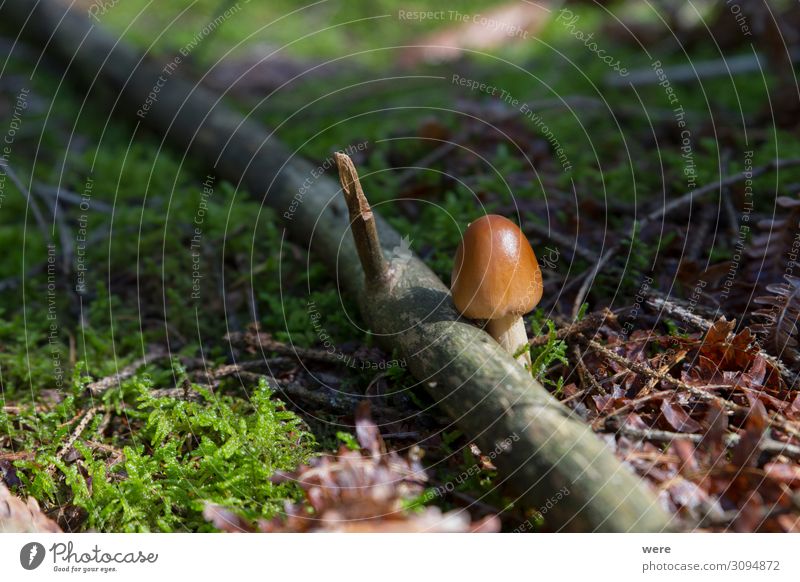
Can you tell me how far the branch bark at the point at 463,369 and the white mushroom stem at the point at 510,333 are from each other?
0.32 feet

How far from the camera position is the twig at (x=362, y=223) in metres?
2.63

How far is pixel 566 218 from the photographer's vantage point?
13.0ft

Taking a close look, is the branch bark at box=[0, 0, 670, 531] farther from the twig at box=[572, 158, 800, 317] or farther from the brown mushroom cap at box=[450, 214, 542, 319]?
the twig at box=[572, 158, 800, 317]

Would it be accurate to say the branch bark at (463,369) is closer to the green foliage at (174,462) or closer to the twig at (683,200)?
the green foliage at (174,462)

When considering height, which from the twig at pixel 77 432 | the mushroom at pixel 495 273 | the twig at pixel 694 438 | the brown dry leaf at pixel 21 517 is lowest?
the twig at pixel 694 438

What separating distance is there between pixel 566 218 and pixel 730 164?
1124mm

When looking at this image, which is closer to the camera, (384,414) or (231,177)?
(384,414)

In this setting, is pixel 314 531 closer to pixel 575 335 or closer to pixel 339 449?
pixel 339 449

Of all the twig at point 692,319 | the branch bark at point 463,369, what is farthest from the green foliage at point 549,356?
the twig at point 692,319

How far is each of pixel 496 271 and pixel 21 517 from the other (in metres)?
1.96

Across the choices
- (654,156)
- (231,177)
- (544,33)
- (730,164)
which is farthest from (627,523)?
(544,33)

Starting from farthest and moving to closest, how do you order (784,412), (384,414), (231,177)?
(231,177) → (384,414) → (784,412)

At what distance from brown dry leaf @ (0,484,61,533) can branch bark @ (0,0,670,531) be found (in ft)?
4.97

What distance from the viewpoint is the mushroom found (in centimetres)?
256
